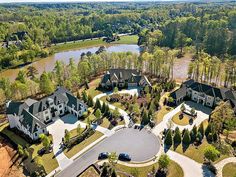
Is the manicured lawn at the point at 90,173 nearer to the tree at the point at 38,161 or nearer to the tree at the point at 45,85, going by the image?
the tree at the point at 38,161

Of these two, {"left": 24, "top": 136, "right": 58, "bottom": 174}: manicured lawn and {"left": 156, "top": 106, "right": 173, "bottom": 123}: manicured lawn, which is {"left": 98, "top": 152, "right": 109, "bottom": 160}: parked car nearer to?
{"left": 24, "top": 136, "right": 58, "bottom": 174}: manicured lawn

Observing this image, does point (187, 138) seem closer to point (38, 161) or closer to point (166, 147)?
point (166, 147)

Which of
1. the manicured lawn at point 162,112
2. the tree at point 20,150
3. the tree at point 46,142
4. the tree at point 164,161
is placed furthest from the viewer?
the manicured lawn at point 162,112

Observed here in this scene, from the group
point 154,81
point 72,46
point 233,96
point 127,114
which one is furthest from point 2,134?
point 72,46

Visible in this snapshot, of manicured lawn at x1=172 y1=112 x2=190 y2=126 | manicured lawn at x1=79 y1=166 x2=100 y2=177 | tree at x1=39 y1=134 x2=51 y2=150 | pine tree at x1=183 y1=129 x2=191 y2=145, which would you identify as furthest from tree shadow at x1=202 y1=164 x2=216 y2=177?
tree at x1=39 y1=134 x2=51 y2=150

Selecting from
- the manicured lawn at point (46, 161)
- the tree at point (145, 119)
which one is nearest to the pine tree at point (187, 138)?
the tree at point (145, 119)

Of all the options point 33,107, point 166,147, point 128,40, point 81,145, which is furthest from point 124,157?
point 128,40
